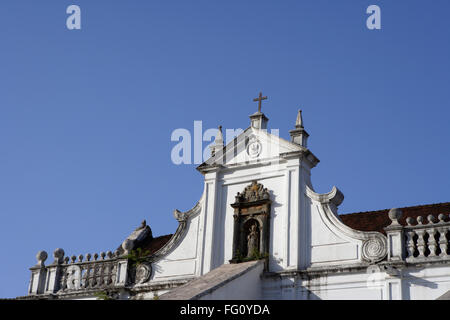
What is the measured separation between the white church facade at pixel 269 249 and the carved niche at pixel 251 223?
1.3 inches

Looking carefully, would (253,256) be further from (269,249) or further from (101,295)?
(101,295)

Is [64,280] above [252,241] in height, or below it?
below

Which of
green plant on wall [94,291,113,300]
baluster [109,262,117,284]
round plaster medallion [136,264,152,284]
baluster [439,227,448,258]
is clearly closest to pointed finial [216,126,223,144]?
round plaster medallion [136,264,152,284]

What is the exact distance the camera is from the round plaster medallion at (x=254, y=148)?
2381 centimetres

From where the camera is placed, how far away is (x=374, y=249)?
67.8 feet

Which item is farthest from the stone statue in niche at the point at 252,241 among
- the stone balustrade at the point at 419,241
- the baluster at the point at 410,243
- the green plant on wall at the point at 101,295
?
the green plant on wall at the point at 101,295

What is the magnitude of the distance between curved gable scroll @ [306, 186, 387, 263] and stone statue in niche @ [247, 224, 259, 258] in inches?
79.5

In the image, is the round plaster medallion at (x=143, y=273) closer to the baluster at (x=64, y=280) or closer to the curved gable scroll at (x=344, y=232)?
the baluster at (x=64, y=280)

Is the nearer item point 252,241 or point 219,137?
point 252,241

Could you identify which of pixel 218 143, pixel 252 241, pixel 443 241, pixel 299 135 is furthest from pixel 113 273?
pixel 443 241

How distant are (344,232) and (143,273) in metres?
6.95

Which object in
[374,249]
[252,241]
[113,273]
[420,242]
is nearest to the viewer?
[420,242]
